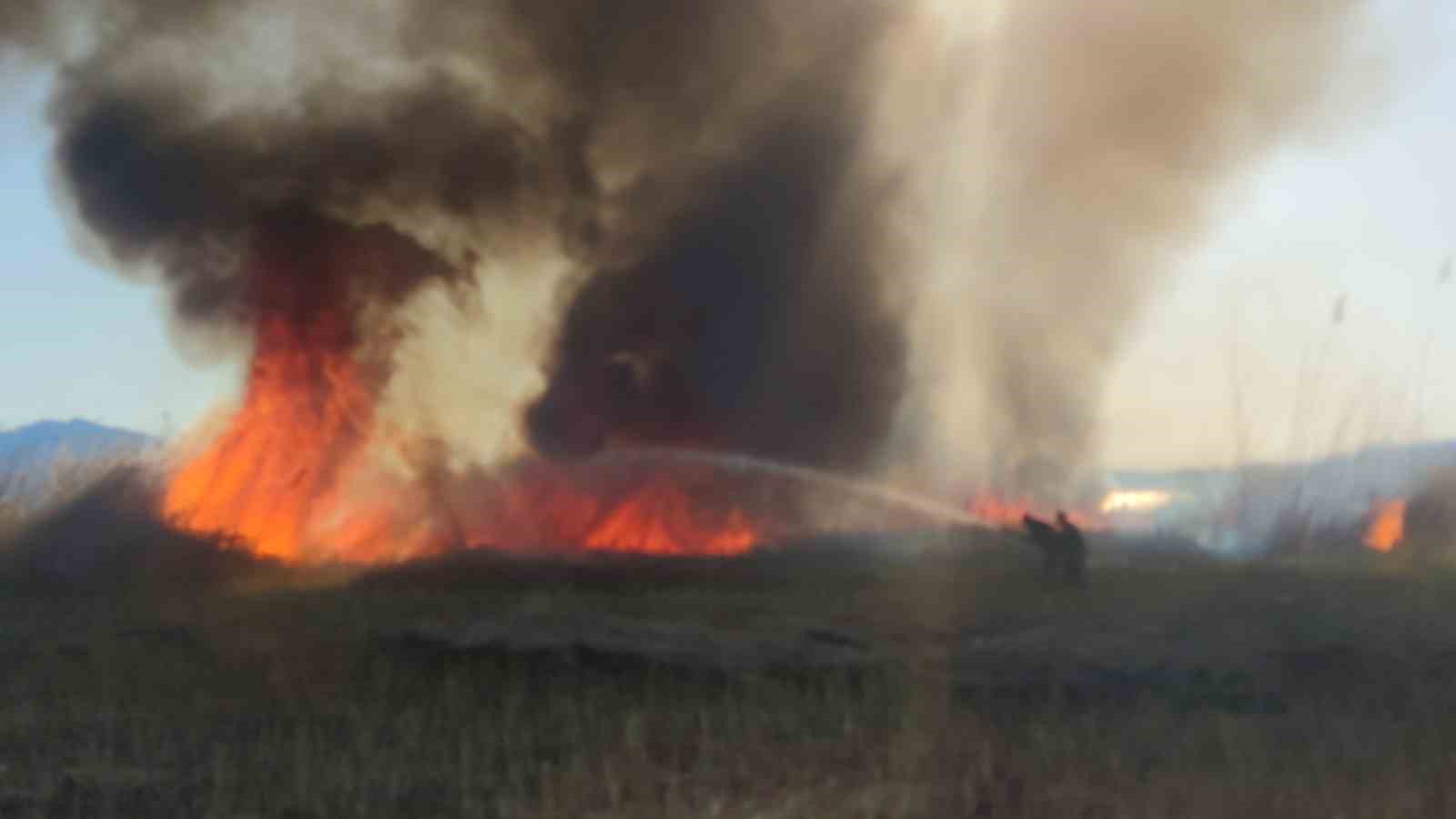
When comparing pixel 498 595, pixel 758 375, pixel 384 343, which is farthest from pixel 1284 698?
pixel 758 375

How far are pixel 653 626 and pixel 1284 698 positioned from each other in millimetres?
6868

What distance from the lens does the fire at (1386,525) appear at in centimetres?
3484

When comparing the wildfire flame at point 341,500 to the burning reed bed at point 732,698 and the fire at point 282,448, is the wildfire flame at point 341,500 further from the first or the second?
the burning reed bed at point 732,698

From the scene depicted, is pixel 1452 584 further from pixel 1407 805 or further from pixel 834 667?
pixel 1407 805

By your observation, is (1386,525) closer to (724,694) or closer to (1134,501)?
(1134,501)

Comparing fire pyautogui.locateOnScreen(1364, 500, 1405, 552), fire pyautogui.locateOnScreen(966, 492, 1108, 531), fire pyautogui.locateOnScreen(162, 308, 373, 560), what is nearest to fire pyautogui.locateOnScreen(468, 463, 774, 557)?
fire pyautogui.locateOnScreen(162, 308, 373, 560)

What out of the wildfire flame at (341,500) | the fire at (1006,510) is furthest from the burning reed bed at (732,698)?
the fire at (1006,510)

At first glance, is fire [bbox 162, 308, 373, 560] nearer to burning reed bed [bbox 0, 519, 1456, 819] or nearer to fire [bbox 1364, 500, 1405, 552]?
burning reed bed [bbox 0, 519, 1456, 819]

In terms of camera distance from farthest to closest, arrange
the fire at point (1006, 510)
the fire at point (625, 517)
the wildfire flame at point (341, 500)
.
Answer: the fire at point (1006, 510) → the fire at point (625, 517) → the wildfire flame at point (341, 500)

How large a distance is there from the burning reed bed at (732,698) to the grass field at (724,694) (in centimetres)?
4

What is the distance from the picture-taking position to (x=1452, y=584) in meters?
21.7

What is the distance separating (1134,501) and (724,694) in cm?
3166

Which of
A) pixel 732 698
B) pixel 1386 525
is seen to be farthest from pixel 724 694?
pixel 1386 525

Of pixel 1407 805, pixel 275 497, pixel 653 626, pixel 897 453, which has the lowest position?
pixel 1407 805
